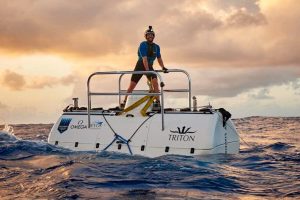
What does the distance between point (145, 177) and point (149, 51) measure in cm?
602

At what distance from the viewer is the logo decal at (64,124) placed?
14659 mm

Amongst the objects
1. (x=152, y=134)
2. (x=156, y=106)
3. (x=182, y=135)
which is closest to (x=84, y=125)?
(x=156, y=106)

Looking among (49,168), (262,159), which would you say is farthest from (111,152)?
(262,159)

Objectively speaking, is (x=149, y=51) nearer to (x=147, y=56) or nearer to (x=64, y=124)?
(x=147, y=56)

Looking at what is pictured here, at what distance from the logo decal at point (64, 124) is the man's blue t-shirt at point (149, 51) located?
3.18 m

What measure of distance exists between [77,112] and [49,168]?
3733 mm

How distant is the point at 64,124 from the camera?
1476cm

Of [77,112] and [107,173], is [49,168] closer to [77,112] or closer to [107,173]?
[107,173]

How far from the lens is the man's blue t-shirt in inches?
570

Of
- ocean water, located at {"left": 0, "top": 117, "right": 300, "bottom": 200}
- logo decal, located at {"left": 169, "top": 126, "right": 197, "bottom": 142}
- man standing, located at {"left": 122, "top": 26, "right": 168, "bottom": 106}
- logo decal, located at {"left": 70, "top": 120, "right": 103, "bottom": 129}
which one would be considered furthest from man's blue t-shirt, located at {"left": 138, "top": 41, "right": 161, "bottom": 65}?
ocean water, located at {"left": 0, "top": 117, "right": 300, "bottom": 200}

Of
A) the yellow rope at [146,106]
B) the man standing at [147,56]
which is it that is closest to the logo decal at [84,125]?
the yellow rope at [146,106]

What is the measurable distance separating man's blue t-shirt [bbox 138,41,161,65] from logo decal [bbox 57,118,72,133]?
3180mm

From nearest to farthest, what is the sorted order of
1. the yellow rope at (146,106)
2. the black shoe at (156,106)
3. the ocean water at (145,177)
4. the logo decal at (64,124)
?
1. the ocean water at (145,177)
2. the yellow rope at (146,106)
3. the black shoe at (156,106)
4. the logo decal at (64,124)

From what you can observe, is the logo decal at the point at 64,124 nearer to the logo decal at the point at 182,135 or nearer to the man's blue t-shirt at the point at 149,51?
the man's blue t-shirt at the point at 149,51
